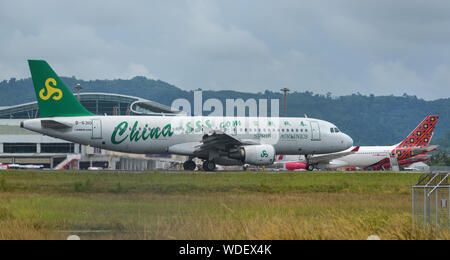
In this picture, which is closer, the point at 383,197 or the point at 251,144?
the point at 383,197

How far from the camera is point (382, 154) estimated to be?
65250 millimetres

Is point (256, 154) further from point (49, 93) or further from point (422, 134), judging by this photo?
point (422, 134)

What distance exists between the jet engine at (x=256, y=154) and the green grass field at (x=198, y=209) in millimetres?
8692

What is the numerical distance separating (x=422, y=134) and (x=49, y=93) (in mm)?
35943

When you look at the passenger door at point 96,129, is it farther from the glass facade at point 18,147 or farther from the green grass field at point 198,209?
the glass facade at point 18,147

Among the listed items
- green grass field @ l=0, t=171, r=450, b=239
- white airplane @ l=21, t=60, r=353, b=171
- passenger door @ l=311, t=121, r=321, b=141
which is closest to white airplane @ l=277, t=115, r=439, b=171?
passenger door @ l=311, t=121, r=321, b=141

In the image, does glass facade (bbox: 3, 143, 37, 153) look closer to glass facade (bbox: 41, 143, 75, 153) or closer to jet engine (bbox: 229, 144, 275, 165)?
glass facade (bbox: 41, 143, 75, 153)

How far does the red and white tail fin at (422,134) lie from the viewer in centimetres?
6125

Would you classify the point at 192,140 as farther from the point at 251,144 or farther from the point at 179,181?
the point at 179,181

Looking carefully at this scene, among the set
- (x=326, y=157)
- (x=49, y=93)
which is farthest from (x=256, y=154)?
(x=326, y=157)

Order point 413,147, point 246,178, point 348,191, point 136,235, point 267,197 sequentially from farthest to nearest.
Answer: point 413,147
point 246,178
point 348,191
point 267,197
point 136,235
